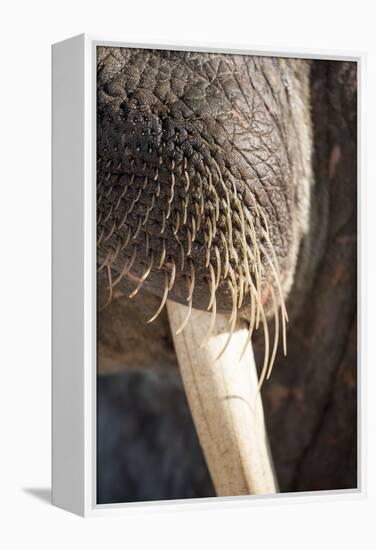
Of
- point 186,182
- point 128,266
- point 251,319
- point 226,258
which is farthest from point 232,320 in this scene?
point 186,182

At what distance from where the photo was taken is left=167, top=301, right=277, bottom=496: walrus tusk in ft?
12.5

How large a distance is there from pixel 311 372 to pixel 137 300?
3.13ft

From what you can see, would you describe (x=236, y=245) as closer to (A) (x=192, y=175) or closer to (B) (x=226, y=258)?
(B) (x=226, y=258)

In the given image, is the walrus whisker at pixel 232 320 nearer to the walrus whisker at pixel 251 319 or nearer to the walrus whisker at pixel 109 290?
the walrus whisker at pixel 251 319

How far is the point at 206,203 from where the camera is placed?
359cm

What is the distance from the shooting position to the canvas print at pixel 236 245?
3.58 metres

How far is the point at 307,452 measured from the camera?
185 inches

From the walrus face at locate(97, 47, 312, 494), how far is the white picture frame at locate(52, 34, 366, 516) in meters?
0.04

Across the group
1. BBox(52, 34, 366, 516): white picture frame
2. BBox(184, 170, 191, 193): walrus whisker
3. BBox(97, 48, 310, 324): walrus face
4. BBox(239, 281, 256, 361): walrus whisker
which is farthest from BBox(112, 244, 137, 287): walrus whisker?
BBox(239, 281, 256, 361): walrus whisker

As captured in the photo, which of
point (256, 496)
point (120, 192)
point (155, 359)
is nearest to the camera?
point (120, 192)

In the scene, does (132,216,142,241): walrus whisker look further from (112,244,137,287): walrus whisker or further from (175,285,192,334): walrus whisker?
(175,285,192,334): walrus whisker

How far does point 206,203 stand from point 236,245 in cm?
19

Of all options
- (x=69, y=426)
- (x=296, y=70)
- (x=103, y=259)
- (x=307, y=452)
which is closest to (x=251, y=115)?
(x=296, y=70)
